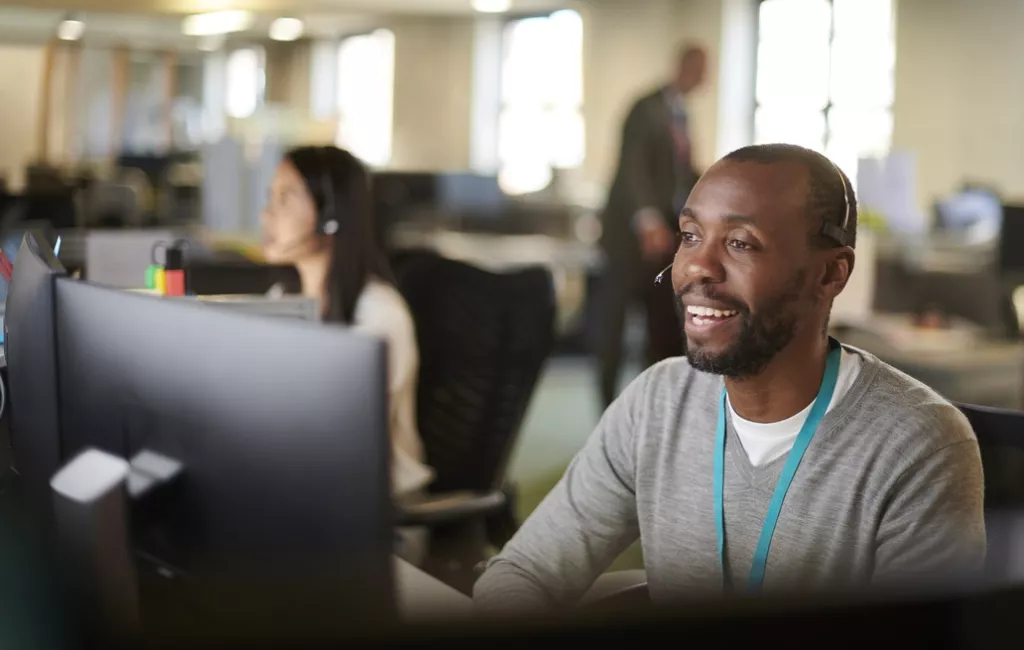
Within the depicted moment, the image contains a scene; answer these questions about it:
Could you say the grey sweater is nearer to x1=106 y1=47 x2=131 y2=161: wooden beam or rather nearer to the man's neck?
the man's neck

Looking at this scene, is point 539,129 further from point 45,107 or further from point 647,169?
point 647,169

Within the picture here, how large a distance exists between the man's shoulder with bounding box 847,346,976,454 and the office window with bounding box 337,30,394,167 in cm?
1230

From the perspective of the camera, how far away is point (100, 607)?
24.1 inches

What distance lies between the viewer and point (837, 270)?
1294mm

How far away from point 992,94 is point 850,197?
784cm

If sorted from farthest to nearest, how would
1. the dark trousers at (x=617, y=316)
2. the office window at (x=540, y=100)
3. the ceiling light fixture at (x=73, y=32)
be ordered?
the ceiling light fixture at (x=73, y=32) → the office window at (x=540, y=100) → the dark trousers at (x=617, y=316)

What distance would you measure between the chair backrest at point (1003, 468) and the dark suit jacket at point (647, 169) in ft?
12.3

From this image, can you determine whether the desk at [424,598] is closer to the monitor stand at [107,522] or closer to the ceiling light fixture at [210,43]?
the monitor stand at [107,522]

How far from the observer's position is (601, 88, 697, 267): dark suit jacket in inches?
201

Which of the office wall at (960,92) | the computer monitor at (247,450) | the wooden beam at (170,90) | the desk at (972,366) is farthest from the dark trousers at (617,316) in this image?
the wooden beam at (170,90)

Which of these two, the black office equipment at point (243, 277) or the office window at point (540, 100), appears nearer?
the black office equipment at point (243, 277)

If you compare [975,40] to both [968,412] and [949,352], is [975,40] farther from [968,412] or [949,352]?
[968,412]

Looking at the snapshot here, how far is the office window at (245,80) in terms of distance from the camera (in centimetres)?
1564

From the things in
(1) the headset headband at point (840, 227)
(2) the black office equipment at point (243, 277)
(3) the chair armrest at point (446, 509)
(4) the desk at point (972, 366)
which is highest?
(1) the headset headband at point (840, 227)
